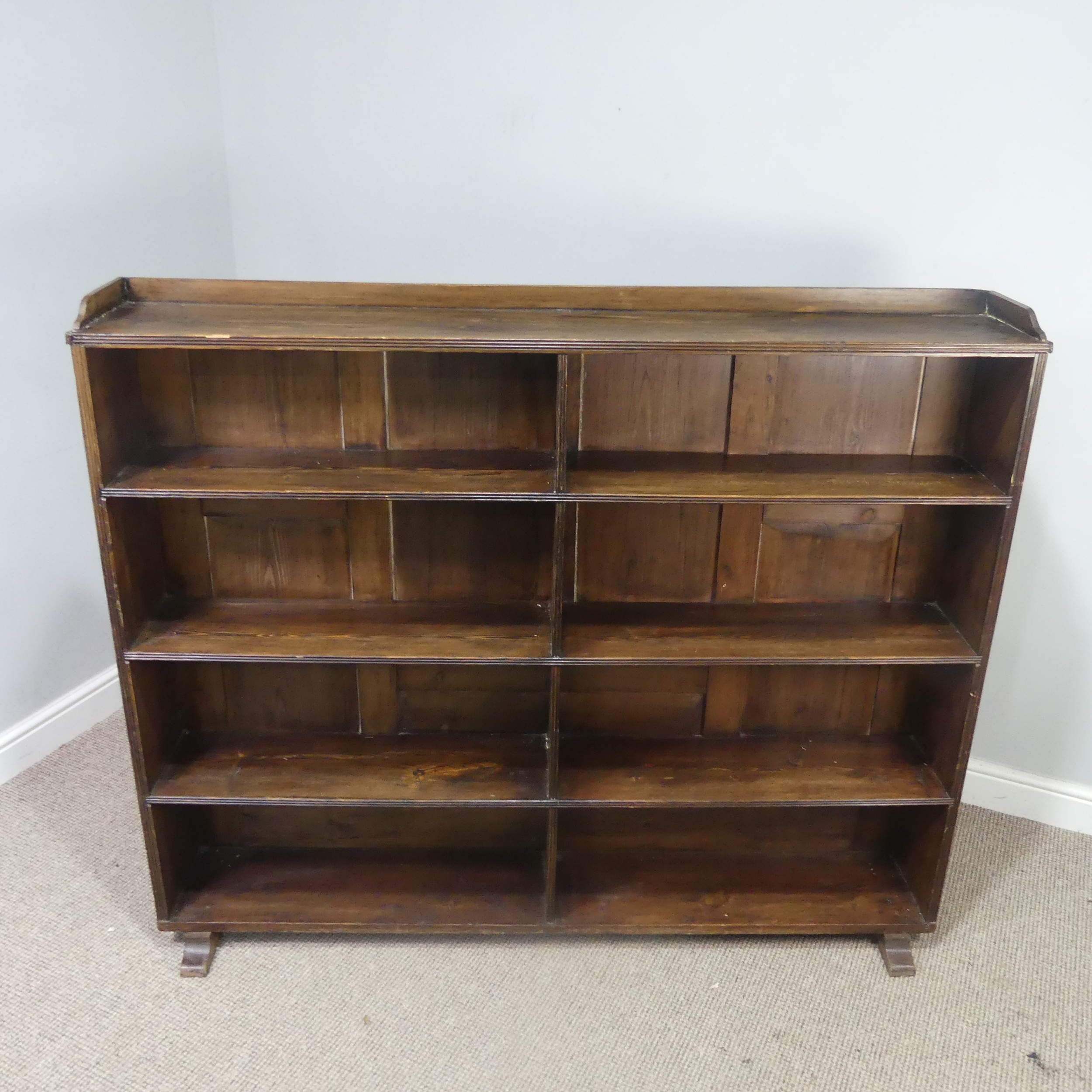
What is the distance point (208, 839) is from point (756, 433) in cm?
136

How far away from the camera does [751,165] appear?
6.56 ft

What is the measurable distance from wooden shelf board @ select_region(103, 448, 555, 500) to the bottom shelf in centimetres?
84

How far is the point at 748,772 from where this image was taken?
1.87 metres

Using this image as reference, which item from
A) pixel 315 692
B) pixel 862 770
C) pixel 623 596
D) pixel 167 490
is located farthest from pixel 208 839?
pixel 862 770

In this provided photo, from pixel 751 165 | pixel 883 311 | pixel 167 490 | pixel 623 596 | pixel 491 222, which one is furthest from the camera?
pixel 491 222

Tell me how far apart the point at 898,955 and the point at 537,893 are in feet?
2.25

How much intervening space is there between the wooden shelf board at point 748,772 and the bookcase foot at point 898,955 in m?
0.30

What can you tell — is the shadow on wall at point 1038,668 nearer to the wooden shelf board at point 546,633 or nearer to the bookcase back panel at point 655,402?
the wooden shelf board at point 546,633

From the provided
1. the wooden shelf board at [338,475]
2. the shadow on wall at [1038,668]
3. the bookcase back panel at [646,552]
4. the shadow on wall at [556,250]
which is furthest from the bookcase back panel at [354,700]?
the shadow on wall at [1038,668]

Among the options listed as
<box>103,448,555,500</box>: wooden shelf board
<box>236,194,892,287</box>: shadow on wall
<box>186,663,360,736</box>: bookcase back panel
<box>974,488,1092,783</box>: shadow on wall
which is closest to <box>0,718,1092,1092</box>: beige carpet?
<box>974,488,1092,783</box>: shadow on wall

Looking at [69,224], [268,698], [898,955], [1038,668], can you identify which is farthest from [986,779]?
→ [69,224]

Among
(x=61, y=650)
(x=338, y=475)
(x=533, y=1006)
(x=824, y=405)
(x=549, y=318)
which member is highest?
(x=549, y=318)

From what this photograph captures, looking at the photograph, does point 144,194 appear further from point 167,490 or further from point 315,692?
point 315,692

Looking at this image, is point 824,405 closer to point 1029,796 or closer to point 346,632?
point 346,632
